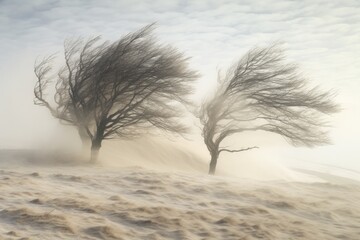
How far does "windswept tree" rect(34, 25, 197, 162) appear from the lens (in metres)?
14.3

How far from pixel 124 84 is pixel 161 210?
9233 mm

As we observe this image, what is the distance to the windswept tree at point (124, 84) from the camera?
14.3 meters

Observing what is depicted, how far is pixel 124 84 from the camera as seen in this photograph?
47.6 feet

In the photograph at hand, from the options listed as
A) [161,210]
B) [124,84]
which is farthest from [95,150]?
[161,210]

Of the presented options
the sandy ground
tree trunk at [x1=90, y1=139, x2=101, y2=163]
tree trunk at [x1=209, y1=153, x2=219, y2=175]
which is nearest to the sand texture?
the sandy ground

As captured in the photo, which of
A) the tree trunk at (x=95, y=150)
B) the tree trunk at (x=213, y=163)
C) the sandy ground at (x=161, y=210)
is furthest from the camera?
the tree trunk at (x=213, y=163)

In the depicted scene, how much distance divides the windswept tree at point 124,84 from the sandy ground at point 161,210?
508cm

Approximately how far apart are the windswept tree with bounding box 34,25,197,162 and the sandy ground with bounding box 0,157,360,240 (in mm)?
5076

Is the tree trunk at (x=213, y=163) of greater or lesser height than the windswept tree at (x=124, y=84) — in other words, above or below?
below

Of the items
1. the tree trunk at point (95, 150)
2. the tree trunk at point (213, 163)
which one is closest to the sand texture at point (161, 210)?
the tree trunk at point (95, 150)

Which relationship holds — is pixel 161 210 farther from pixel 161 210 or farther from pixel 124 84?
pixel 124 84

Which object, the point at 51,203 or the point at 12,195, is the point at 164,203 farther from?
the point at 12,195

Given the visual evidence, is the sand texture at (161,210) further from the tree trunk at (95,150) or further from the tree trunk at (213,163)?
the tree trunk at (213,163)

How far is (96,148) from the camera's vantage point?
14.4 meters
